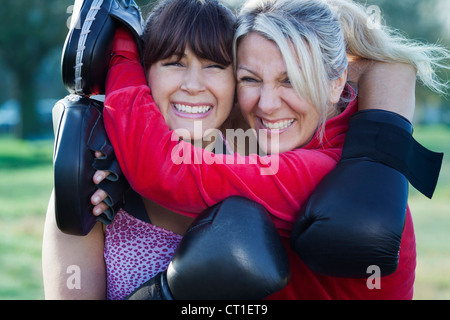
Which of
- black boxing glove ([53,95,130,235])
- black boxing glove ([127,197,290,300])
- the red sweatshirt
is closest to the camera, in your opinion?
black boxing glove ([127,197,290,300])

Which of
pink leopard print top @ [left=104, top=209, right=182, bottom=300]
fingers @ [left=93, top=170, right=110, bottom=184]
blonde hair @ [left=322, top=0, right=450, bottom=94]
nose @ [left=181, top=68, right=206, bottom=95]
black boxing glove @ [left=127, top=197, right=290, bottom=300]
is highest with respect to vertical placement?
blonde hair @ [left=322, top=0, right=450, bottom=94]

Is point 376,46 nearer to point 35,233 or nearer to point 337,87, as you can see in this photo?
point 337,87

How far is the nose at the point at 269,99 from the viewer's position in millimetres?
2137

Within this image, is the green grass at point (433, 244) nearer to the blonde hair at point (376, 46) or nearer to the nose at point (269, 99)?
the blonde hair at point (376, 46)

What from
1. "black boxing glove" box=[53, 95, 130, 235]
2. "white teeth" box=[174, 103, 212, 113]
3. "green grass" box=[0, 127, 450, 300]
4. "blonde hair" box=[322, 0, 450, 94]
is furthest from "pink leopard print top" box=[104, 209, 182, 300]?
"green grass" box=[0, 127, 450, 300]

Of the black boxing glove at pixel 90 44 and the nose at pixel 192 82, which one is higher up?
the black boxing glove at pixel 90 44

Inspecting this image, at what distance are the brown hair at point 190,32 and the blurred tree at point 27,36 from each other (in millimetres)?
15884

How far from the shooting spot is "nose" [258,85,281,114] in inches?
84.1

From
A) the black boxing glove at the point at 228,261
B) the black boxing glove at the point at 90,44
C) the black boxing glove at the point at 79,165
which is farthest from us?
the black boxing glove at the point at 90,44

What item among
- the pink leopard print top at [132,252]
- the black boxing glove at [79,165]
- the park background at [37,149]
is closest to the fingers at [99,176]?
the black boxing glove at [79,165]

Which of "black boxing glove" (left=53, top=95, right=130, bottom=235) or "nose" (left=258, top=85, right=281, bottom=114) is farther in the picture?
"nose" (left=258, top=85, right=281, bottom=114)

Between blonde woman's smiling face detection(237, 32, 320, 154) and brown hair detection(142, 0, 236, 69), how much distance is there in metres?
0.10

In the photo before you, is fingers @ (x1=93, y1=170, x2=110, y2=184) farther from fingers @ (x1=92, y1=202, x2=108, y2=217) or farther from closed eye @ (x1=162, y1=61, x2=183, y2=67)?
closed eye @ (x1=162, y1=61, x2=183, y2=67)

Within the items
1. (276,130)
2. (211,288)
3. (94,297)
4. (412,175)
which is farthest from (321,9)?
(94,297)
